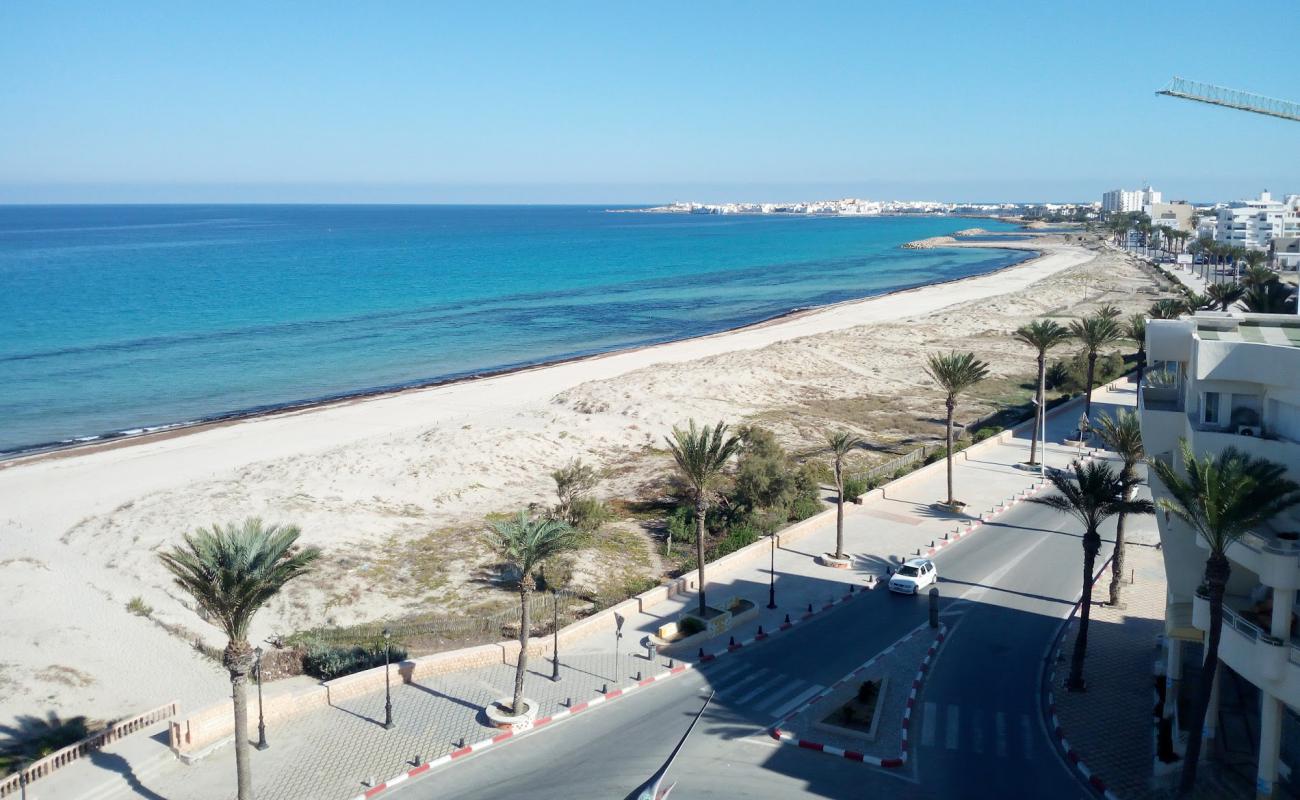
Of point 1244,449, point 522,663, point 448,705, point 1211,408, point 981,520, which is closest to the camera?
point 1244,449

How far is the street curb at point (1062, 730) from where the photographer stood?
15859 millimetres

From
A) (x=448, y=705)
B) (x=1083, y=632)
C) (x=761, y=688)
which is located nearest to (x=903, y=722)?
(x=761, y=688)

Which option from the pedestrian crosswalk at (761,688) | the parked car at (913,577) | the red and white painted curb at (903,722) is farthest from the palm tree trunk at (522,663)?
the parked car at (913,577)

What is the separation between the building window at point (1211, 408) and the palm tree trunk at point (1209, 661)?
3.22m

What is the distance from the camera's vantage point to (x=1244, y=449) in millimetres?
15445

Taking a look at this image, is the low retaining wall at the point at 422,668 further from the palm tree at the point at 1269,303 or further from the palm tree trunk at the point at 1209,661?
the palm tree at the point at 1269,303

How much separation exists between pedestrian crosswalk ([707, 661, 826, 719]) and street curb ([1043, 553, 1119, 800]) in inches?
177

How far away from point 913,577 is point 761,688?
7438 mm

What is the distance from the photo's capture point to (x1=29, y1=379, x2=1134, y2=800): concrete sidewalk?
16469mm

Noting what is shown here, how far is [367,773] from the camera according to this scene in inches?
653

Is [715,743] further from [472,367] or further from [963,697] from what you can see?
[472,367]

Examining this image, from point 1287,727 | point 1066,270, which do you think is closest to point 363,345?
point 1287,727

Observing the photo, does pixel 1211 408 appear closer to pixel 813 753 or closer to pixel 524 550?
pixel 813 753

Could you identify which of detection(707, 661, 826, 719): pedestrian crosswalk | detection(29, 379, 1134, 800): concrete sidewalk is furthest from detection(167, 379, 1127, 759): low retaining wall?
detection(707, 661, 826, 719): pedestrian crosswalk
